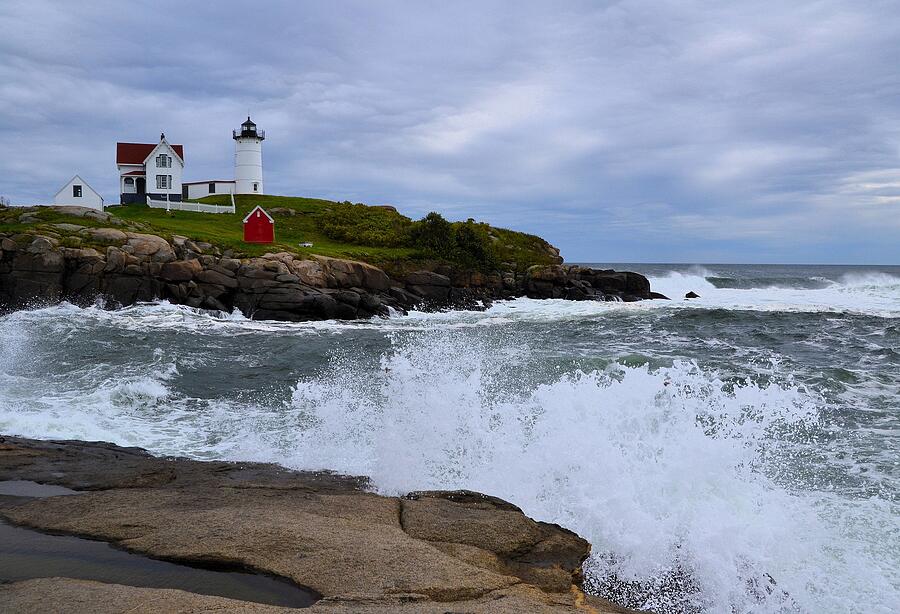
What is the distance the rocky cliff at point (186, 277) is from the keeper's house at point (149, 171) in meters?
19.7

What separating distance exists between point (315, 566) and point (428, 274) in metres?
31.8

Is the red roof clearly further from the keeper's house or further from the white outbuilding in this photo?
the white outbuilding

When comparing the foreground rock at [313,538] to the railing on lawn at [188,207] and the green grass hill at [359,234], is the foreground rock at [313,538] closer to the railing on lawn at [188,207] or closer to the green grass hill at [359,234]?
the green grass hill at [359,234]

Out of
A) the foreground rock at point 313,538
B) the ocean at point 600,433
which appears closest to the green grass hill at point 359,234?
the ocean at point 600,433

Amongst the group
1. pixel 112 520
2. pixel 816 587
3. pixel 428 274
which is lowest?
pixel 816 587

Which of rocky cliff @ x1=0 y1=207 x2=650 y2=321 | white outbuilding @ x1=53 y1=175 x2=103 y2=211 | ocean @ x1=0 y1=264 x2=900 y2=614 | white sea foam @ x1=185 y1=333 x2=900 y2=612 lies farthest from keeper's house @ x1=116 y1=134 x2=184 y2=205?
white sea foam @ x1=185 y1=333 x2=900 y2=612

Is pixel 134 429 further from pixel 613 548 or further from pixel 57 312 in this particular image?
pixel 57 312

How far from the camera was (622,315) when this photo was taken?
103 ft

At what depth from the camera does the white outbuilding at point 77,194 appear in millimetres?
47375

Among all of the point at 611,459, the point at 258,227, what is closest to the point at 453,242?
the point at 258,227

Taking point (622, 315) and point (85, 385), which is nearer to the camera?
point (85, 385)

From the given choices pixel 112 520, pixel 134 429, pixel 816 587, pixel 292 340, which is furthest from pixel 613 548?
pixel 292 340

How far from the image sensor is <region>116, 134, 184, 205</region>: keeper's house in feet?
178

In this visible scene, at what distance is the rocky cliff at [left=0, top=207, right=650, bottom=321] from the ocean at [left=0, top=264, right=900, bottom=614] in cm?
858
